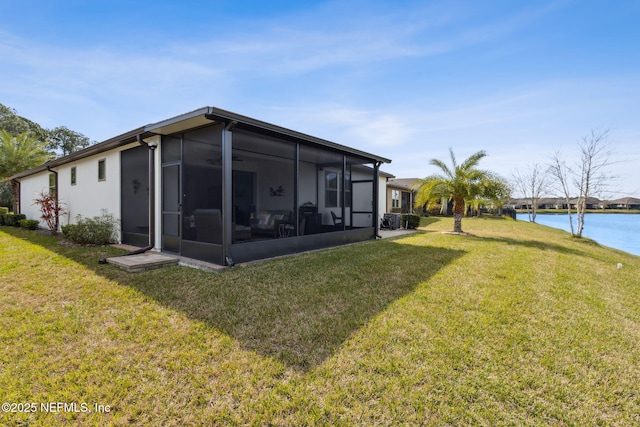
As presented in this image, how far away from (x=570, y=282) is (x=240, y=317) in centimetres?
579

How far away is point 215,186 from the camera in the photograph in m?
5.48

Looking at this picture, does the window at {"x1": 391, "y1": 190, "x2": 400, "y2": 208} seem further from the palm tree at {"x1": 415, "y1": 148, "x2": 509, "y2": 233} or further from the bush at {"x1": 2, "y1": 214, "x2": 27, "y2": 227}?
the bush at {"x1": 2, "y1": 214, "x2": 27, "y2": 227}

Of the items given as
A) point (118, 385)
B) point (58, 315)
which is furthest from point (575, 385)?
point (58, 315)

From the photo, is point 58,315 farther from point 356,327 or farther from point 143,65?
point 143,65

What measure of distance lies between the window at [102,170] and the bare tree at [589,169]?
59.2 feet

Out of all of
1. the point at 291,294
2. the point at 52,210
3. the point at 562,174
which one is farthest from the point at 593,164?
the point at 52,210

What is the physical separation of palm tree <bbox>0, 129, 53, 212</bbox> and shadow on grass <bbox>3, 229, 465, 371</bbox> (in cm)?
1580

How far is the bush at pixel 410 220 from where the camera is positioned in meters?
13.4

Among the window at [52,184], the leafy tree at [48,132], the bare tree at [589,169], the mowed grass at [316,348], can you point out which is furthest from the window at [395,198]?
the leafy tree at [48,132]

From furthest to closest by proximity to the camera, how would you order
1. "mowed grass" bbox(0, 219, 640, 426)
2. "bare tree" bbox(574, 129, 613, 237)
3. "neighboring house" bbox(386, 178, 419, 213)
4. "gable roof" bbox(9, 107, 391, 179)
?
"neighboring house" bbox(386, 178, 419, 213) < "bare tree" bbox(574, 129, 613, 237) < "gable roof" bbox(9, 107, 391, 179) < "mowed grass" bbox(0, 219, 640, 426)

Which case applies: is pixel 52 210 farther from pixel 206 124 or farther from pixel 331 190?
pixel 331 190

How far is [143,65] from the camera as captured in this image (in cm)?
880

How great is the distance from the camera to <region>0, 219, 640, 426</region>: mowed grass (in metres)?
1.95

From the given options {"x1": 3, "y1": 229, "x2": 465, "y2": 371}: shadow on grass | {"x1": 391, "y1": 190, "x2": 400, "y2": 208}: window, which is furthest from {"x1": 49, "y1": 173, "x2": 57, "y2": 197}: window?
{"x1": 391, "y1": 190, "x2": 400, "y2": 208}: window
